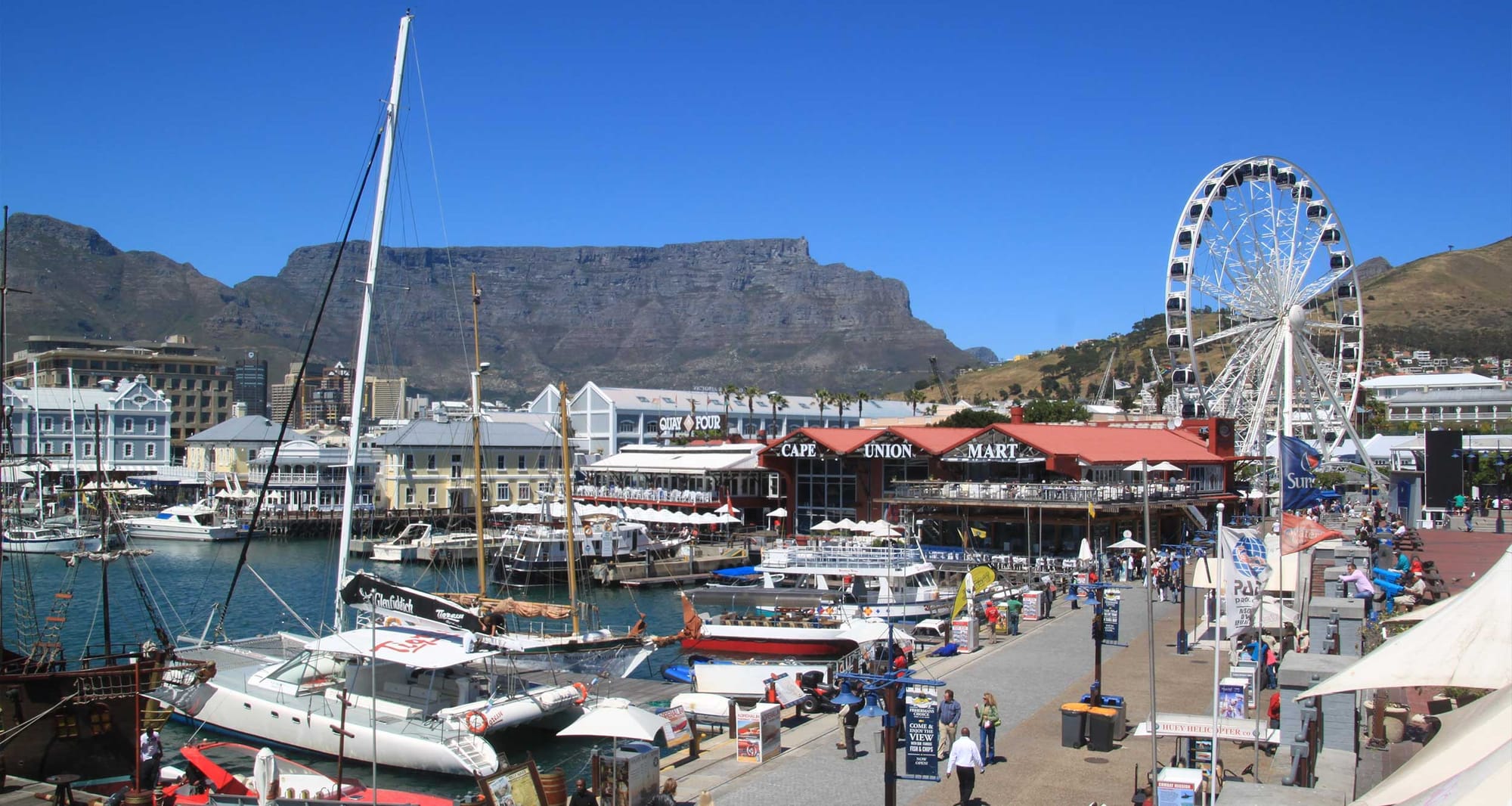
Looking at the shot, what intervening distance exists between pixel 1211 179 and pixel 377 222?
5011 cm

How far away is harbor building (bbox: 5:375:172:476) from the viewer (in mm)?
106625

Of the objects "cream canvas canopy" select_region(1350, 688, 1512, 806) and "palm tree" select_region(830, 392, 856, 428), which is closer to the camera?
"cream canvas canopy" select_region(1350, 688, 1512, 806)

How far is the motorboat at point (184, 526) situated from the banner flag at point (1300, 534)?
8248cm

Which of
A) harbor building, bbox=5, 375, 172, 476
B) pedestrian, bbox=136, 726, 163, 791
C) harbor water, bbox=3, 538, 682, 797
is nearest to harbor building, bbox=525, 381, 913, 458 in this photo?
harbor water, bbox=3, 538, 682, 797

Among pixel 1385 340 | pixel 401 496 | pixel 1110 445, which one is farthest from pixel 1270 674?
pixel 1385 340

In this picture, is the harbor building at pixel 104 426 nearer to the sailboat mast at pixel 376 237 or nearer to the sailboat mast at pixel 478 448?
the sailboat mast at pixel 478 448

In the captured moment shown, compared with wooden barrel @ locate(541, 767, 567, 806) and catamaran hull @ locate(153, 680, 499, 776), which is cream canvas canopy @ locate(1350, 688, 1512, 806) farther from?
catamaran hull @ locate(153, 680, 499, 776)

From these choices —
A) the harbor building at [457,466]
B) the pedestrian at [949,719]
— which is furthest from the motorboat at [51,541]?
the pedestrian at [949,719]

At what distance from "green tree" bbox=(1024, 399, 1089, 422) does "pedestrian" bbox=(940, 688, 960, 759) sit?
308 feet

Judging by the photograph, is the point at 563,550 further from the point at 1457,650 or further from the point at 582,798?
the point at 1457,650

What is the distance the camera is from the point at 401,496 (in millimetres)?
99000

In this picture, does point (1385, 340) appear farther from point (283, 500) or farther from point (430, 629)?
point (430, 629)

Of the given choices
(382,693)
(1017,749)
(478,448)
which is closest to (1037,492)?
(478,448)

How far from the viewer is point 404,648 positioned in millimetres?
25547
